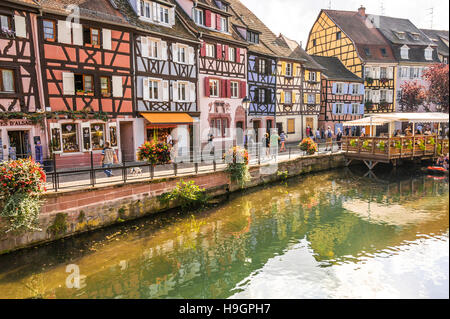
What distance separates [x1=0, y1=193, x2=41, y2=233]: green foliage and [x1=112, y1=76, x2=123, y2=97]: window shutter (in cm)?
980

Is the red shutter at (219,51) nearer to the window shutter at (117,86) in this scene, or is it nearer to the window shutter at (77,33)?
the window shutter at (117,86)

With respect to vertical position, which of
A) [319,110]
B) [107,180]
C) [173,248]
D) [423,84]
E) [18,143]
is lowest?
[173,248]

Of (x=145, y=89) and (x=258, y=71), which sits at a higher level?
(x=258, y=71)

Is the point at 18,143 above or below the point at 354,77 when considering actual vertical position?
below

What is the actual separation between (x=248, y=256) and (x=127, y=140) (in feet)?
40.9

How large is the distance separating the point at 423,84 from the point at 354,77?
782 centimetres

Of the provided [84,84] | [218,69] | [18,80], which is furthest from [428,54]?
[18,80]

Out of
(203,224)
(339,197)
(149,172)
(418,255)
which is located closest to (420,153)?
(339,197)

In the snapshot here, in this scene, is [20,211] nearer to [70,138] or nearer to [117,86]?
[70,138]

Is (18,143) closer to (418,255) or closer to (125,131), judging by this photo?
(125,131)

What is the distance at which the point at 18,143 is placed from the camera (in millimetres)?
15289

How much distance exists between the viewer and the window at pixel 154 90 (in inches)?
800

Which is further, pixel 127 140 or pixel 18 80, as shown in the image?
pixel 127 140

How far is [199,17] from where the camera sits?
2408 cm
